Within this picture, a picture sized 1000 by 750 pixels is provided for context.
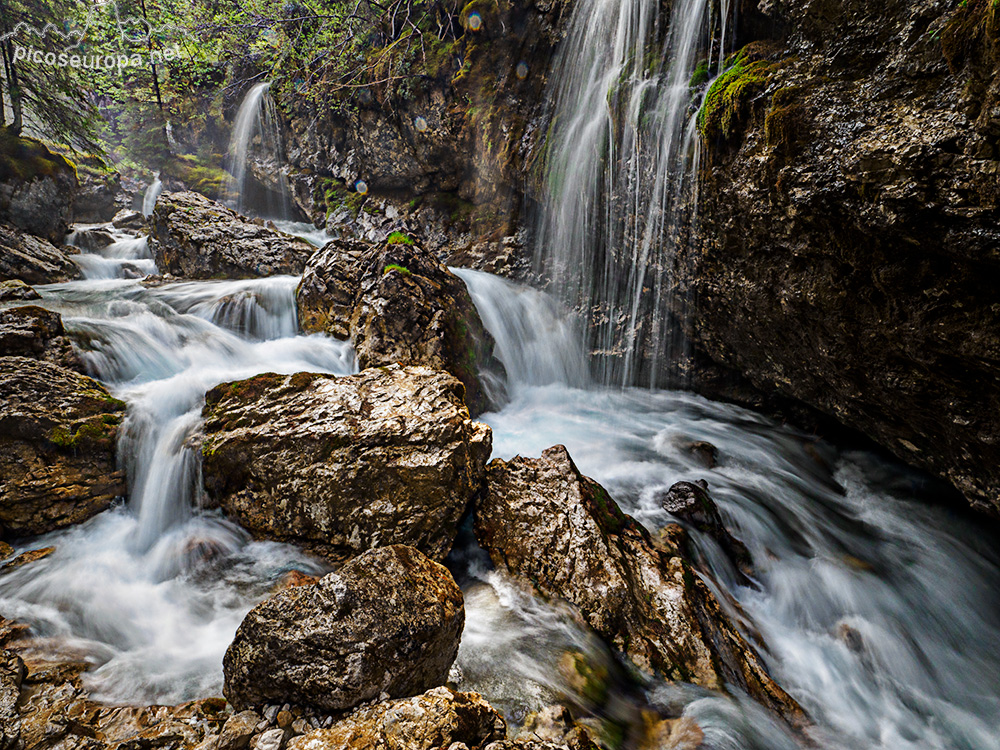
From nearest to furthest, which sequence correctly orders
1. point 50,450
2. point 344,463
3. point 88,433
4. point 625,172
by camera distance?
point 344,463 → point 50,450 → point 88,433 → point 625,172

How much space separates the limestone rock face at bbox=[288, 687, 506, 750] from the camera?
5.48ft

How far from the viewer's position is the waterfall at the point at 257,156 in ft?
57.3

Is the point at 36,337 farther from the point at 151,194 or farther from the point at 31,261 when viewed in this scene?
the point at 151,194

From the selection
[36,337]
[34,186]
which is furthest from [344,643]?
[34,186]

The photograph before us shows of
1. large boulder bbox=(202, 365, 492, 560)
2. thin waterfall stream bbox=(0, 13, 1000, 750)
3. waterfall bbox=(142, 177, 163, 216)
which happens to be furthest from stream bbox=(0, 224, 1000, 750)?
waterfall bbox=(142, 177, 163, 216)

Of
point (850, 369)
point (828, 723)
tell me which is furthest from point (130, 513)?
point (850, 369)

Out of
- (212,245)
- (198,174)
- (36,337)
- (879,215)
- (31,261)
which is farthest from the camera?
(198,174)

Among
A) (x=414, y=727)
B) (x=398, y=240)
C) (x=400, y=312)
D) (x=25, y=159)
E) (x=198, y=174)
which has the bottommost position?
(x=414, y=727)

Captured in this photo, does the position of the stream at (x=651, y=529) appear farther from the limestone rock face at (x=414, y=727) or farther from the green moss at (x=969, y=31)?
the green moss at (x=969, y=31)

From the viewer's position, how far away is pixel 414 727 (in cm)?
171

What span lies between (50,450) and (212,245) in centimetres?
817

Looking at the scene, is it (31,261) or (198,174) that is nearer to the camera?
(31,261)

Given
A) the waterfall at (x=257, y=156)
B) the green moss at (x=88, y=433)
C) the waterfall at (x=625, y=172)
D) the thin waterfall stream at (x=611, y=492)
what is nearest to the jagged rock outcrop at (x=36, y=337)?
the thin waterfall stream at (x=611, y=492)

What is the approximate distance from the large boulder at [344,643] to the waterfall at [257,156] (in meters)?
19.7
